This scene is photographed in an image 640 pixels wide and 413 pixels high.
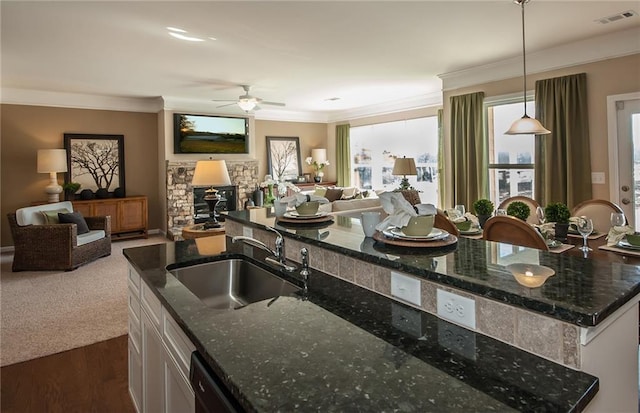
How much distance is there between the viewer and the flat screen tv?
282 inches

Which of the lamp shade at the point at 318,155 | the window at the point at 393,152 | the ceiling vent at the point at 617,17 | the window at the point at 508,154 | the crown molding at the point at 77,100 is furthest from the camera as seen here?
the lamp shade at the point at 318,155

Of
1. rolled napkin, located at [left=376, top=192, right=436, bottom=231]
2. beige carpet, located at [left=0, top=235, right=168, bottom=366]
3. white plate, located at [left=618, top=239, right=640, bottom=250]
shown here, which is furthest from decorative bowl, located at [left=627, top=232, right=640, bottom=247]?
beige carpet, located at [left=0, top=235, right=168, bottom=366]

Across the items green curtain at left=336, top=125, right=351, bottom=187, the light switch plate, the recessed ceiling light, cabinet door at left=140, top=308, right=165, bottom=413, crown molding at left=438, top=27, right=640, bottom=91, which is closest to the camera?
cabinet door at left=140, top=308, right=165, bottom=413

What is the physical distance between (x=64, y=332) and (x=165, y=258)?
2016 millimetres

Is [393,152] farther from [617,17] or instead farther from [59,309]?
[59,309]

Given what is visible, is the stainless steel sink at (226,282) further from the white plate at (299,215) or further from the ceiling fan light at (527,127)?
the ceiling fan light at (527,127)

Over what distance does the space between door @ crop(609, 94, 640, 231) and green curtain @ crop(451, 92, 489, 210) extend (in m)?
1.54

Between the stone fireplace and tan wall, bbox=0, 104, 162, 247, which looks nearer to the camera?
tan wall, bbox=0, 104, 162, 247

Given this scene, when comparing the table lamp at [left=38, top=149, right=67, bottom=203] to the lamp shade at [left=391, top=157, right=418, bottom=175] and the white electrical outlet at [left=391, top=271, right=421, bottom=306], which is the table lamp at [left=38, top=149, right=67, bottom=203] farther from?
the white electrical outlet at [left=391, top=271, right=421, bottom=306]

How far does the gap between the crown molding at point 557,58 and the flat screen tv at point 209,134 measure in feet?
13.4

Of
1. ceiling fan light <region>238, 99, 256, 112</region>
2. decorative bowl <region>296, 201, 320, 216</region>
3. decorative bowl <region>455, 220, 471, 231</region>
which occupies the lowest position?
decorative bowl <region>455, 220, 471, 231</region>

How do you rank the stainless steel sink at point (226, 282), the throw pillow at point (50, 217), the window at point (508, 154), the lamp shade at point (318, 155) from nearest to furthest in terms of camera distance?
the stainless steel sink at point (226, 282) → the window at point (508, 154) → the throw pillow at point (50, 217) → the lamp shade at point (318, 155)

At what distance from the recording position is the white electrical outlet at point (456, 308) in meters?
1.06

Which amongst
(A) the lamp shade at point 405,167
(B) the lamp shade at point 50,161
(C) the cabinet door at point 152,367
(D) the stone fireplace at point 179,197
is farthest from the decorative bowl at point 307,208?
(B) the lamp shade at point 50,161
